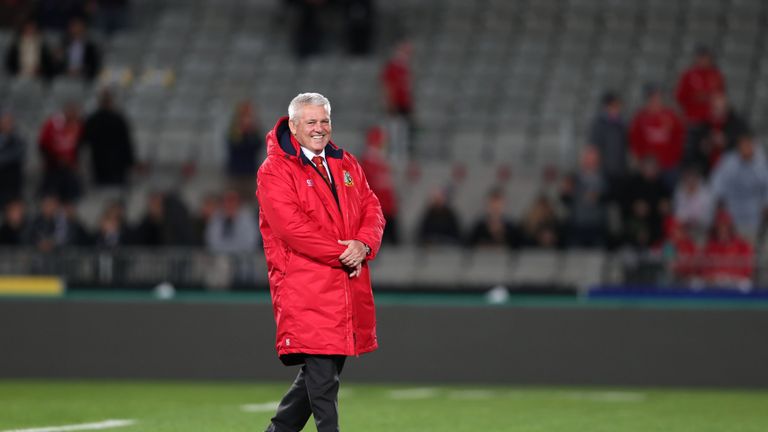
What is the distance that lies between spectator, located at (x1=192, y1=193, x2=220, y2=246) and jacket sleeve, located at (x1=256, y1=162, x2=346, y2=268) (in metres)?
11.2

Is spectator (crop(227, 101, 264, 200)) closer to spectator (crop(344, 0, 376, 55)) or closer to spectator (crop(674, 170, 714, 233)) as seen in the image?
spectator (crop(344, 0, 376, 55))

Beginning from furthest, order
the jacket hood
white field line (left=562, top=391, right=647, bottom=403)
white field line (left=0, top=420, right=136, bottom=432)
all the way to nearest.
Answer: white field line (left=562, top=391, right=647, bottom=403)
white field line (left=0, top=420, right=136, bottom=432)
the jacket hood

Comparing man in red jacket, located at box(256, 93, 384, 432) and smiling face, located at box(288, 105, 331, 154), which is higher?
smiling face, located at box(288, 105, 331, 154)

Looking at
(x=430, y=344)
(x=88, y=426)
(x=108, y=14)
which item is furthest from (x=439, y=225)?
(x=108, y=14)

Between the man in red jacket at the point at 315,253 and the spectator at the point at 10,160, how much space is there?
45.2 ft

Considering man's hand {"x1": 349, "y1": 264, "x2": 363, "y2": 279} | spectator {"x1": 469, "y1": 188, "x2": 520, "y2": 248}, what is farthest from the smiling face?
spectator {"x1": 469, "y1": 188, "x2": 520, "y2": 248}

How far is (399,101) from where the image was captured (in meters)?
22.6

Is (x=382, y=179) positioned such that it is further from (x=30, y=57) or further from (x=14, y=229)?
(x=30, y=57)

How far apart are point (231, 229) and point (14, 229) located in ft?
8.97

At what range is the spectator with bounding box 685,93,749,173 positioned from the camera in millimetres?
20422

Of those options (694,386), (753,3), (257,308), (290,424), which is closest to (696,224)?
(694,386)

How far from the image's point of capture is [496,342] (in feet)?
50.7

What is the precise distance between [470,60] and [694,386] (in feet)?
37.8

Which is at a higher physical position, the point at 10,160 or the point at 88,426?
the point at 10,160
